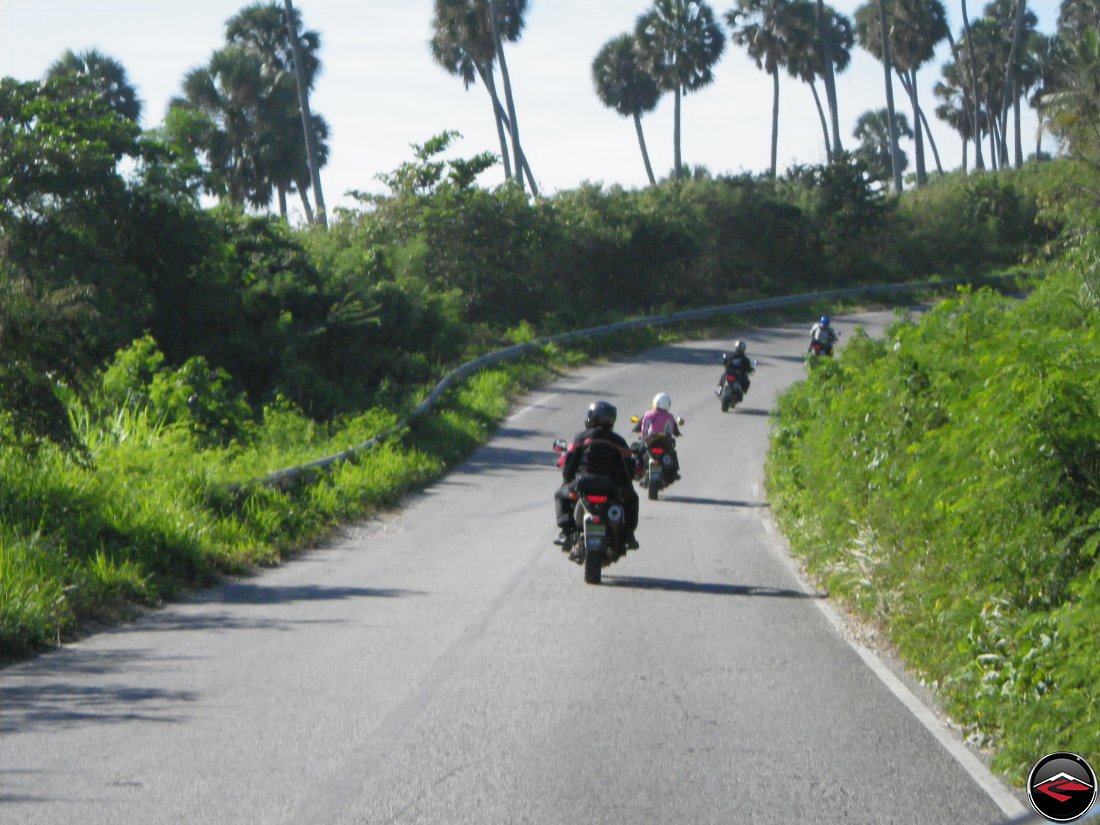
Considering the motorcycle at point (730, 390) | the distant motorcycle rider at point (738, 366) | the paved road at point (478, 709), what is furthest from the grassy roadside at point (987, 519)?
the distant motorcycle rider at point (738, 366)

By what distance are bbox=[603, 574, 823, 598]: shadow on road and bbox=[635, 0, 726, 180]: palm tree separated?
183ft

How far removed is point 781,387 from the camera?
3291 centimetres

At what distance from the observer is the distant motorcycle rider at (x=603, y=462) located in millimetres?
13695

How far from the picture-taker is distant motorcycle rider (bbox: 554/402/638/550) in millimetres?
13695

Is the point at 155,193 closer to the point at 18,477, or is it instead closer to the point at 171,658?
the point at 18,477

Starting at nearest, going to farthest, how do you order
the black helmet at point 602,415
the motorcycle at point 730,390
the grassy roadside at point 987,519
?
the grassy roadside at point 987,519, the black helmet at point 602,415, the motorcycle at point 730,390

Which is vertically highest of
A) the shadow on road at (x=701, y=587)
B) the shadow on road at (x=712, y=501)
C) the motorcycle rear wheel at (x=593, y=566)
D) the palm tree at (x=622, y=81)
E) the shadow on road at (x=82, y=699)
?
the palm tree at (x=622, y=81)

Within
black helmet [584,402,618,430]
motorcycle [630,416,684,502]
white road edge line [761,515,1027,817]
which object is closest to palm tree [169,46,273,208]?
motorcycle [630,416,684,502]

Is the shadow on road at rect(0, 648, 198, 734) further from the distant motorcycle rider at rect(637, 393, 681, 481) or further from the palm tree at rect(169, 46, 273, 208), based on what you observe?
the palm tree at rect(169, 46, 273, 208)

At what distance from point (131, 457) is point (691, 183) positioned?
3716 centimetres

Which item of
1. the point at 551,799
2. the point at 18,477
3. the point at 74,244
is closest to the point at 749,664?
the point at 551,799

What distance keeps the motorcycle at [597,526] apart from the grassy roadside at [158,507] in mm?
3590

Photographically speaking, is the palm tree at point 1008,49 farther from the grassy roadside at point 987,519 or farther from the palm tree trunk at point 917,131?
the grassy roadside at point 987,519

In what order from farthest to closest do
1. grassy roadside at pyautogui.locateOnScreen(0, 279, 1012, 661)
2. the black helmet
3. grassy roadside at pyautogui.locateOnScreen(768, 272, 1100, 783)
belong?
the black helmet
grassy roadside at pyautogui.locateOnScreen(0, 279, 1012, 661)
grassy roadside at pyautogui.locateOnScreen(768, 272, 1100, 783)
